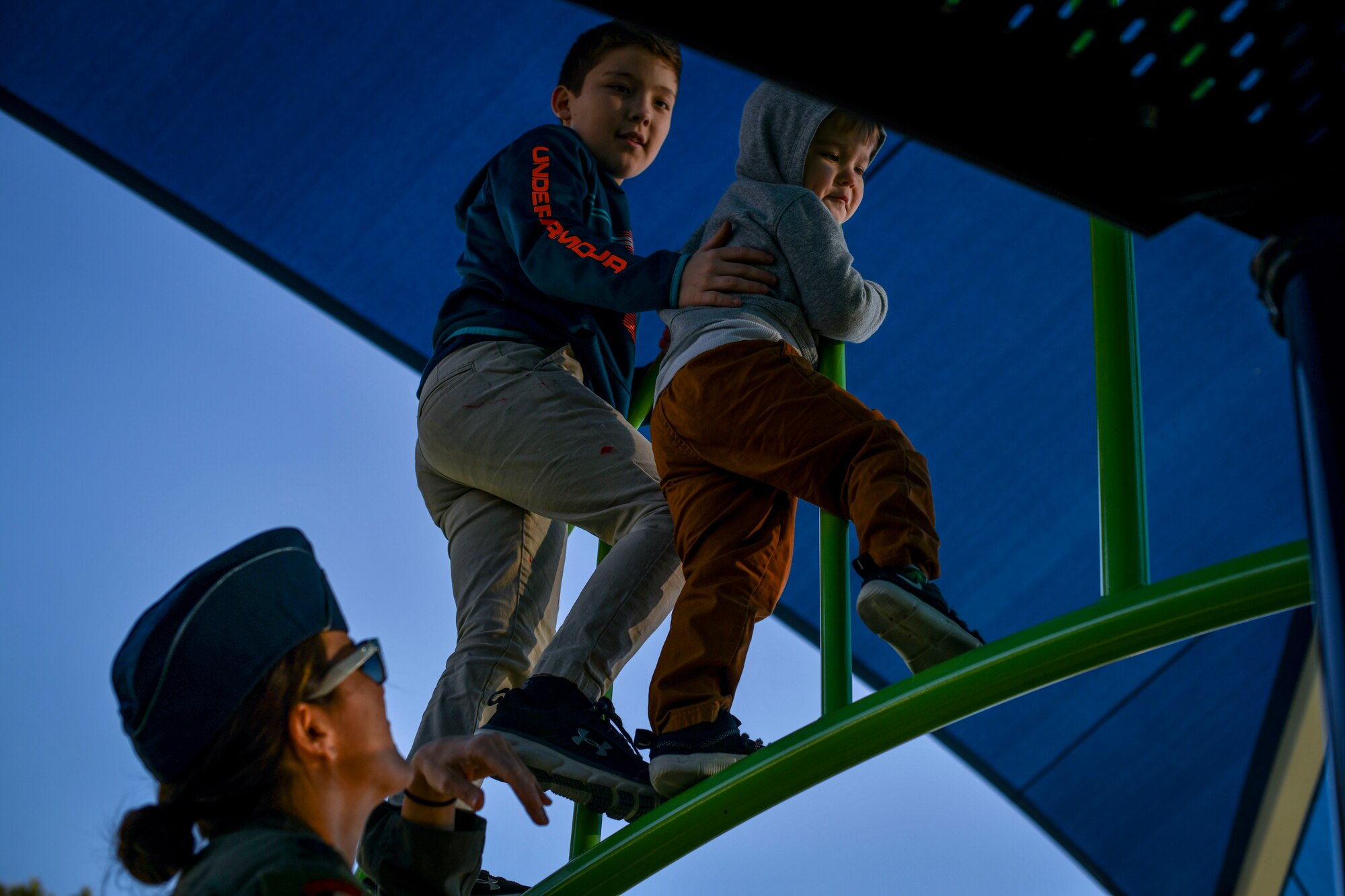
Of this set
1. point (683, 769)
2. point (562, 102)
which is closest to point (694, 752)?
point (683, 769)

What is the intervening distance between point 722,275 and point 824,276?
11cm

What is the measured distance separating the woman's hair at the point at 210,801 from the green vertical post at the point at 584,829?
47 cm

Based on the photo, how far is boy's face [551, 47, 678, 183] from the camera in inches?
69.4

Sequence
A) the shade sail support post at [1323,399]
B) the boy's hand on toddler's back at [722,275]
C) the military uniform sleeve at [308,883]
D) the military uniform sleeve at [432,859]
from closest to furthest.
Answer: the shade sail support post at [1323,399] → the military uniform sleeve at [308,883] → the military uniform sleeve at [432,859] → the boy's hand on toddler's back at [722,275]

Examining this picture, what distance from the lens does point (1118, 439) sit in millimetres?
1050

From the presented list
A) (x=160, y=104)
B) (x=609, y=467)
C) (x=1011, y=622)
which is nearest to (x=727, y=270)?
(x=609, y=467)

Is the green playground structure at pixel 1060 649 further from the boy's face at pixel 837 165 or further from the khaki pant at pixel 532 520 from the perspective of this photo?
the boy's face at pixel 837 165

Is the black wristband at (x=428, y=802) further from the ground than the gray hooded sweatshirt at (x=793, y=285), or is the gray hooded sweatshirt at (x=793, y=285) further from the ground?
the gray hooded sweatshirt at (x=793, y=285)

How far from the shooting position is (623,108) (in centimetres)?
176

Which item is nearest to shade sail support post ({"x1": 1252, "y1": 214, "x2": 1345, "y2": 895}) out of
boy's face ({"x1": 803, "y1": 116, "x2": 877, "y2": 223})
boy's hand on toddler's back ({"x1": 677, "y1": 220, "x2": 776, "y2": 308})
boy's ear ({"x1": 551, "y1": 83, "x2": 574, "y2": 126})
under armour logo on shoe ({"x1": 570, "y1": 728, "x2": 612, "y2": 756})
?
under armour logo on shoe ({"x1": 570, "y1": 728, "x2": 612, "y2": 756})

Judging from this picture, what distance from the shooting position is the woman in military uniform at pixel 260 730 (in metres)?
0.91

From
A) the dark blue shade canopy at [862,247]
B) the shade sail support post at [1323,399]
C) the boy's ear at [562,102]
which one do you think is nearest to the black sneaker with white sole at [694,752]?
the shade sail support post at [1323,399]

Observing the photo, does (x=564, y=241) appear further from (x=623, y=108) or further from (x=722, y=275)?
(x=623, y=108)

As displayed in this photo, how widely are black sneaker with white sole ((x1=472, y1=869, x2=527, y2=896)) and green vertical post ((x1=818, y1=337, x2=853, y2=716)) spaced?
385 millimetres
